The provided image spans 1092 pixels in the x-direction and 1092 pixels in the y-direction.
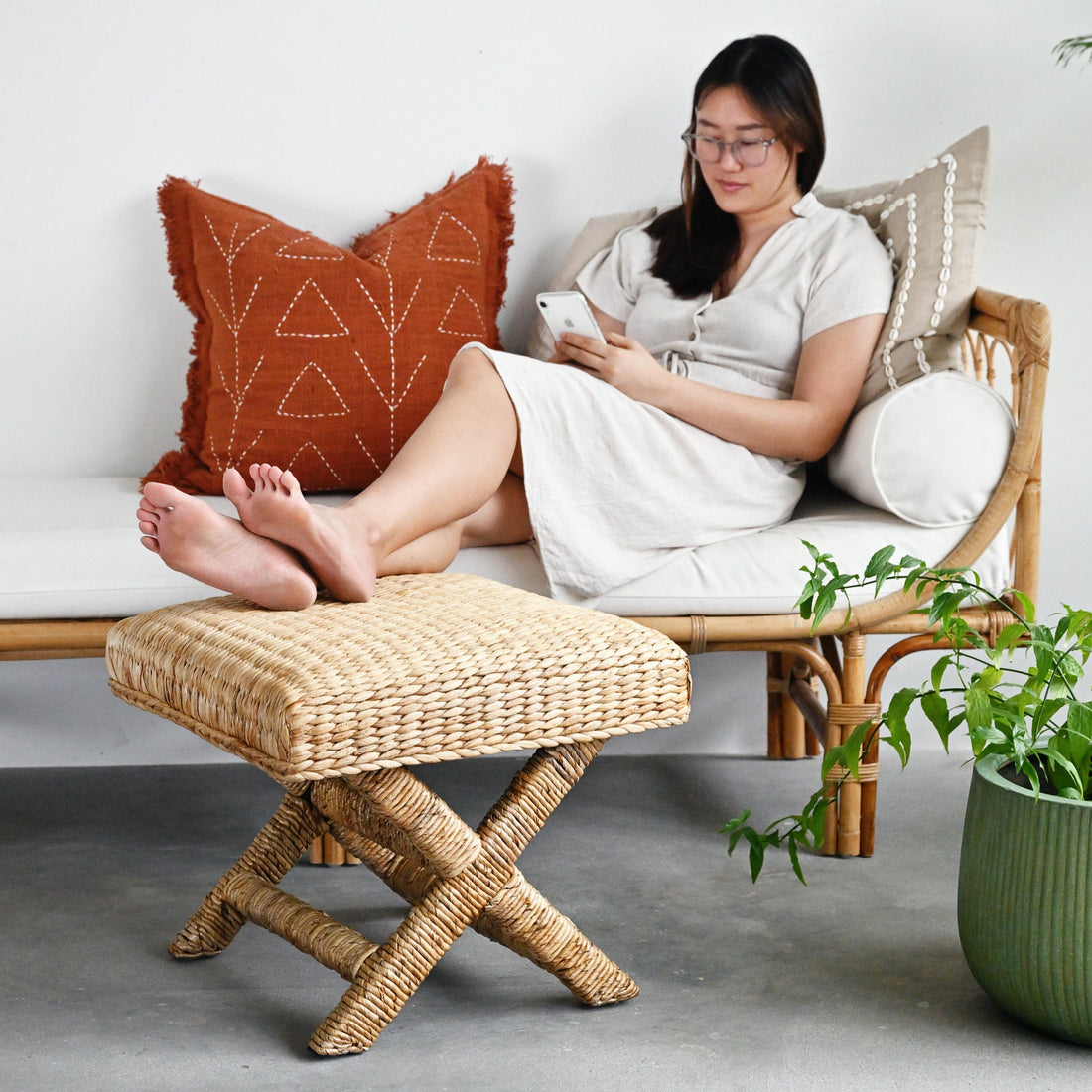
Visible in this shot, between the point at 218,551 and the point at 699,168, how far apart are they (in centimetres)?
113

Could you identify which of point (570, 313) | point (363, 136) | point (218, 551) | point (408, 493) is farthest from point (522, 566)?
point (363, 136)

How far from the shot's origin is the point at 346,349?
6.55 feet

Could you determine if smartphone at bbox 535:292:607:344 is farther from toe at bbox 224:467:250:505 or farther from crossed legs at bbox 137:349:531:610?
toe at bbox 224:467:250:505

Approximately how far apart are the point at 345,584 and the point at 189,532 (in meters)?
0.18

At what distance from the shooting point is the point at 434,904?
4.11ft

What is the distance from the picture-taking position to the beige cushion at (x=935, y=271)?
181 cm

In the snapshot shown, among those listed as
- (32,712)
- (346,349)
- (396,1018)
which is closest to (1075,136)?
(346,349)

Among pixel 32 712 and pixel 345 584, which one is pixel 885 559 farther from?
pixel 32 712

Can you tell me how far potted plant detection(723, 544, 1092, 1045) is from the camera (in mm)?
1187

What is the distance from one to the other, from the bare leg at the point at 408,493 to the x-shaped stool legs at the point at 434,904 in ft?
0.83

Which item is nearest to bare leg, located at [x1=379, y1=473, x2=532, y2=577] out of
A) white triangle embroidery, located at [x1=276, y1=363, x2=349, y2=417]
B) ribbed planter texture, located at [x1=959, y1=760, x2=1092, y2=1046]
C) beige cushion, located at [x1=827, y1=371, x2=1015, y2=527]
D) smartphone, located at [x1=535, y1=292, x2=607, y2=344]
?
smartphone, located at [x1=535, y1=292, x2=607, y2=344]

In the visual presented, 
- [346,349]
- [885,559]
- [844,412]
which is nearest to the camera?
[885,559]

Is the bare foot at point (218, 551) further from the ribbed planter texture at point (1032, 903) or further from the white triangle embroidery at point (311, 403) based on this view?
the ribbed planter texture at point (1032, 903)

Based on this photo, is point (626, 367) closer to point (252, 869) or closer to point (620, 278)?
point (620, 278)
